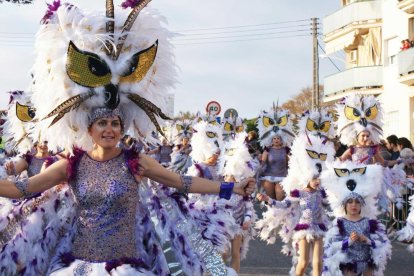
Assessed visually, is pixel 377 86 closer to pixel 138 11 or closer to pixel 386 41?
pixel 386 41

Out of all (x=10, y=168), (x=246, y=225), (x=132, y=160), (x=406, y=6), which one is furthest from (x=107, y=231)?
(x=406, y=6)

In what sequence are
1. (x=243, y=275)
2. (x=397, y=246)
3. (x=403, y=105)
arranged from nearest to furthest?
(x=243, y=275) < (x=397, y=246) < (x=403, y=105)

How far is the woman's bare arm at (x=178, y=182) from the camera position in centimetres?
514

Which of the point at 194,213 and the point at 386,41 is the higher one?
the point at 386,41

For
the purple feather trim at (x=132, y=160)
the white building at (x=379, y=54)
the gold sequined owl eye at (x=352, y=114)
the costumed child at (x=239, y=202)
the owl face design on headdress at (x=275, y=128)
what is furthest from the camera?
the white building at (x=379, y=54)

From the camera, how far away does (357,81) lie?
32031 mm

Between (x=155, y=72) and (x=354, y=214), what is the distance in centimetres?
358

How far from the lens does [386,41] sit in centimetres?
3062

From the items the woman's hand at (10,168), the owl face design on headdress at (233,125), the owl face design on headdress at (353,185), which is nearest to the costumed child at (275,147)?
the owl face design on headdress at (353,185)

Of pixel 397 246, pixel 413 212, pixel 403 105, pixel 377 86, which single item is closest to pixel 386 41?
pixel 377 86

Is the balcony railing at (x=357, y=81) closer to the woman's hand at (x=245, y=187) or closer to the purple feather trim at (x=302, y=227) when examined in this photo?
the purple feather trim at (x=302, y=227)

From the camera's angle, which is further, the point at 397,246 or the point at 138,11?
the point at 397,246

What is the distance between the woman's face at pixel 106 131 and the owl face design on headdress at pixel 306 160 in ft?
15.5

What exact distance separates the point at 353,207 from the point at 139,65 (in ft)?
12.2
